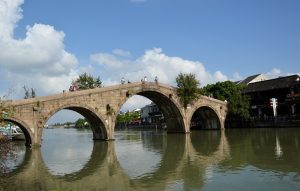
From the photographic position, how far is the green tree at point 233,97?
170 ft

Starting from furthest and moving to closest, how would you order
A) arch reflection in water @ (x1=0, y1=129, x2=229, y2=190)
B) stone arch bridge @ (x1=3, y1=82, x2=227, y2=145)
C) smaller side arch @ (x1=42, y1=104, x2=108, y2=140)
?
smaller side arch @ (x1=42, y1=104, x2=108, y2=140) → stone arch bridge @ (x1=3, y1=82, x2=227, y2=145) → arch reflection in water @ (x1=0, y1=129, x2=229, y2=190)

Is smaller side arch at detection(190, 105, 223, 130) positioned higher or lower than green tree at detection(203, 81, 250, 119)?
lower

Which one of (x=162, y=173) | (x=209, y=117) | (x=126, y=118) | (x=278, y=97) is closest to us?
(x=162, y=173)

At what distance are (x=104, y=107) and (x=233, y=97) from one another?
77.1 feet

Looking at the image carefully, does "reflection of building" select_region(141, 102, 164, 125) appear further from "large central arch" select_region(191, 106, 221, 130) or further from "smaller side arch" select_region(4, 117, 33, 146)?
"smaller side arch" select_region(4, 117, 33, 146)

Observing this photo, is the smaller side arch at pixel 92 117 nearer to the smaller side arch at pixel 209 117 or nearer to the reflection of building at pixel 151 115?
the smaller side arch at pixel 209 117

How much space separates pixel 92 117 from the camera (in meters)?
35.6

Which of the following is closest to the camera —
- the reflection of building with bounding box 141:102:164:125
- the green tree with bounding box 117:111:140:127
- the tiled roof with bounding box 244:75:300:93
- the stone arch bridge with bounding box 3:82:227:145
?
the stone arch bridge with bounding box 3:82:227:145

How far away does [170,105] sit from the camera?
44062 millimetres

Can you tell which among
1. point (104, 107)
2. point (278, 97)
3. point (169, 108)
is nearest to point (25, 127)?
point (104, 107)

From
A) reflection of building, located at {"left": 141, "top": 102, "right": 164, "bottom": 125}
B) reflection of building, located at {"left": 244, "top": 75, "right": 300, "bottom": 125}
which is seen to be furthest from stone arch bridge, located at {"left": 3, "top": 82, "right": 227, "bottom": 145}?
reflection of building, located at {"left": 141, "top": 102, "right": 164, "bottom": 125}

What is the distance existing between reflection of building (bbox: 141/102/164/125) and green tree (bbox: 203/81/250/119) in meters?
32.7

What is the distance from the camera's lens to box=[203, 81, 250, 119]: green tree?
170 ft

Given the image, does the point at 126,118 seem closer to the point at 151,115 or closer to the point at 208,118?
the point at 151,115
